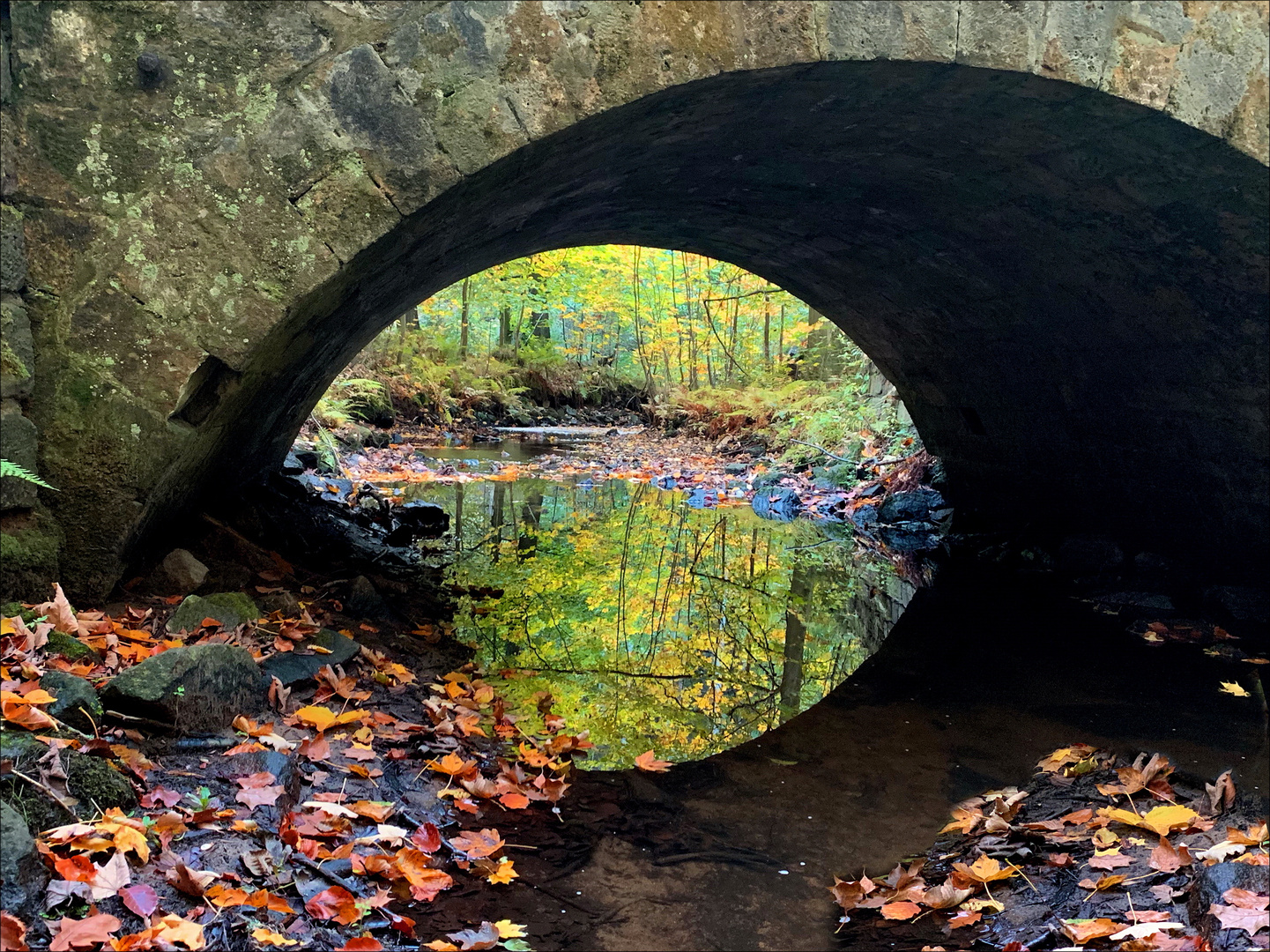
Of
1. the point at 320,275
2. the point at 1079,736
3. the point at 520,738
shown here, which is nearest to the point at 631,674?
the point at 520,738

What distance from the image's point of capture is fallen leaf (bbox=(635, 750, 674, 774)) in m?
3.63

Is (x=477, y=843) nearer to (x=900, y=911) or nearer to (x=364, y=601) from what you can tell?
(x=900, y=911)

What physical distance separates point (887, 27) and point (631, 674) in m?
3.12

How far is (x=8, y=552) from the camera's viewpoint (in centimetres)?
311

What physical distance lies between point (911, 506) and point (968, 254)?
4.44 metres

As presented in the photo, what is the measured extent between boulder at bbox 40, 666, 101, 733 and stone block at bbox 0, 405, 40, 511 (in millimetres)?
747

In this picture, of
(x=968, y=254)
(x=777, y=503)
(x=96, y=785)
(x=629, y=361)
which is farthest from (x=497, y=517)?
(x=629, y=361)

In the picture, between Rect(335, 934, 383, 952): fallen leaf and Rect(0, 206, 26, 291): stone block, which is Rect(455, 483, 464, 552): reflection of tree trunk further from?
Rect(335, 934, 383, 952): fallen leaf

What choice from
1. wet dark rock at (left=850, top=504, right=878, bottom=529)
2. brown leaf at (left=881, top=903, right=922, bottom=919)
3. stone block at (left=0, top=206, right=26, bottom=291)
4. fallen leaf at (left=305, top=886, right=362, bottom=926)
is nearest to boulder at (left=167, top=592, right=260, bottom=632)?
stone block at (left=0, top=206, right=26, bottom=291)

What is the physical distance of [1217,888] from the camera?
91.7 inches

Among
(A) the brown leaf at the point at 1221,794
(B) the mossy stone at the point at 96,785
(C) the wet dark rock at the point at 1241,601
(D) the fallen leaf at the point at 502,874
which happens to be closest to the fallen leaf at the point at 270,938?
(B) the mossy stone at the point at 96,785

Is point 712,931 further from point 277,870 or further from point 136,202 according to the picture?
point 136,202

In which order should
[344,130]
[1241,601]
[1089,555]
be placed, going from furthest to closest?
1. [1089,555]
2. [1241,601]
3. [344,130]

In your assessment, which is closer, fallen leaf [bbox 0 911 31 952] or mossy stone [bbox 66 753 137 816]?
fallen leaf [bbox 0 911 31 952]
